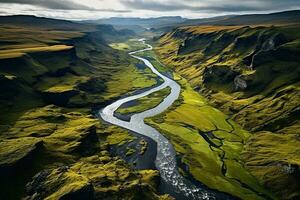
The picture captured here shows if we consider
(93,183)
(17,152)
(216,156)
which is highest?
(17,152)

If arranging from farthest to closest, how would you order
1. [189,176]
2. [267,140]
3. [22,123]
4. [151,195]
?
[22,123], [267,140], [189,176], [151,195]

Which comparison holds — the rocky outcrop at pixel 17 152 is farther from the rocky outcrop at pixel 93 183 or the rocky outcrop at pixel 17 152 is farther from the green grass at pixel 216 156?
the green grass at pixel 216 156

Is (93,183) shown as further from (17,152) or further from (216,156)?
(216,156)

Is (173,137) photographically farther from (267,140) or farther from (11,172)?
(11,172)

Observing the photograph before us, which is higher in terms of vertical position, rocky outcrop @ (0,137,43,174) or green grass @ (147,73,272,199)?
rocky outcrop @ (0,137,43,174)

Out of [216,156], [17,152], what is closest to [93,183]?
[17,152]

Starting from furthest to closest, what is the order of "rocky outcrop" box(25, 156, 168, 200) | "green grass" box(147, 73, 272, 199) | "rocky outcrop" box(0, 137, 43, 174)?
"green grass" box(147, 73, 272, 199), "rocky outcrop" box(0, 137, 43, 174), "rocky outcrop" box(25, 156, 168, 200)

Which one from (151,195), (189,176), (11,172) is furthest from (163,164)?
(11,172)

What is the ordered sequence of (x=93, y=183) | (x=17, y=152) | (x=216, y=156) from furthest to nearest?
(x=216, y=156), (x=17, y=152), (x=93, y=183)

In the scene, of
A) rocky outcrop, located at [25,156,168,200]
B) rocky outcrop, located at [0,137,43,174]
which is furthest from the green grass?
rocky outcrop, located at [0,137,43,174]

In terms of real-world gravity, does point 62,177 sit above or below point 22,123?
above

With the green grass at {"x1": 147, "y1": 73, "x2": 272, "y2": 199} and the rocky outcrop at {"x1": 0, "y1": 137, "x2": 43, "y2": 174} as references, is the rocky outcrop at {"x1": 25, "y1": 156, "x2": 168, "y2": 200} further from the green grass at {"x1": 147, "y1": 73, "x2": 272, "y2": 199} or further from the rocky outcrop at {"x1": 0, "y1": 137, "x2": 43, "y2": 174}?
the green grass at {"x1": 147, "y1": 73, "x2": 272, "y2": 199}
